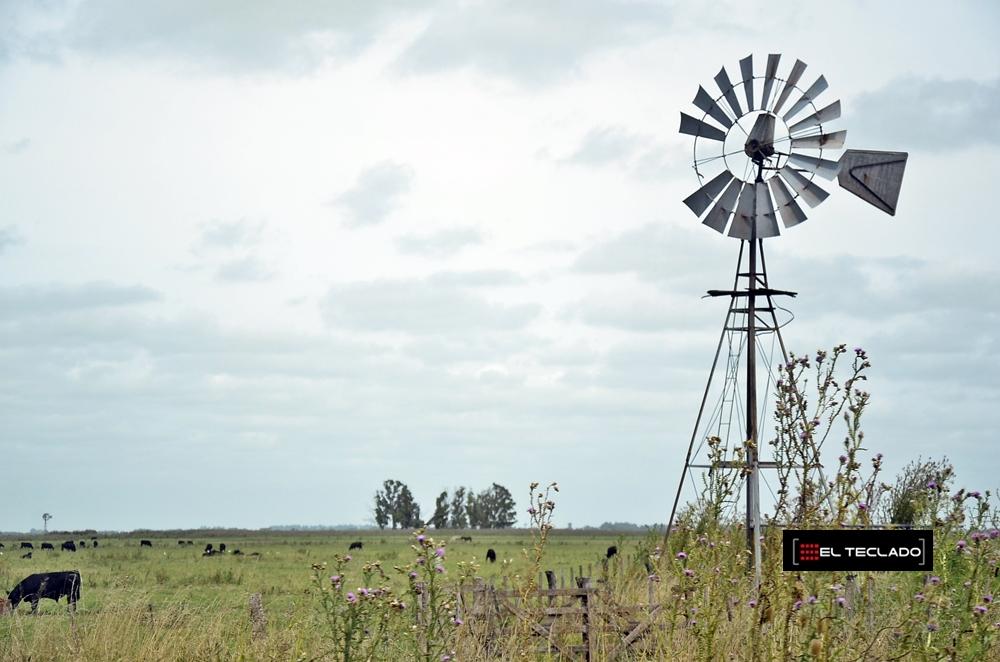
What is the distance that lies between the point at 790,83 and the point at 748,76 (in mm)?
625

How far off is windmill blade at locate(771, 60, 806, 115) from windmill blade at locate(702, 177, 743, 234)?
1252mm

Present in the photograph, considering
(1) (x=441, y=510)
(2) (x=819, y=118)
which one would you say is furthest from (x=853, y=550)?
(1) (x=441, y=510)

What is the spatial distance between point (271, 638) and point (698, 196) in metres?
9.58

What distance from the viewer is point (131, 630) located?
963 cm

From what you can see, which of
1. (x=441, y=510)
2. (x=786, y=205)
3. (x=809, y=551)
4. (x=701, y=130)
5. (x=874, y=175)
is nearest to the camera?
(x=809, y=551)

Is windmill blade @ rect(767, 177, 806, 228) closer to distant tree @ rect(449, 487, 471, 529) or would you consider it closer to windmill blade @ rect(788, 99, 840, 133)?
windmill blade @ rect(788, 99, 840, 133)

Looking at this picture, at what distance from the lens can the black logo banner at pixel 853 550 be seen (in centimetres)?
571

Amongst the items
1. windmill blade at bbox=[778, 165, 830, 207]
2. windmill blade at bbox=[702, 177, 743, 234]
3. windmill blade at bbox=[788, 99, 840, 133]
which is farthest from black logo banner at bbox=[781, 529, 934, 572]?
windmill blade at bbox=[788, 99, 840, 133]

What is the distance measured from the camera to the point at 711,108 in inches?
622

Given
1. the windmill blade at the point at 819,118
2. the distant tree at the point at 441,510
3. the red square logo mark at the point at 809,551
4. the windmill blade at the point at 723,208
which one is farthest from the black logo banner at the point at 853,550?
the distant tree at the point at 441,510

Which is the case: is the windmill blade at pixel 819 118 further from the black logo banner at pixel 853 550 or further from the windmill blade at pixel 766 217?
the black logo banner at pixel 853 550

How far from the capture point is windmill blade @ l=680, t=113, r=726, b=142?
51.9 feet

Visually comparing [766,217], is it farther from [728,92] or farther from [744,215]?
[728,92]

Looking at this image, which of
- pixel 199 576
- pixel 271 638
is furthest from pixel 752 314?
pixel 199 576
